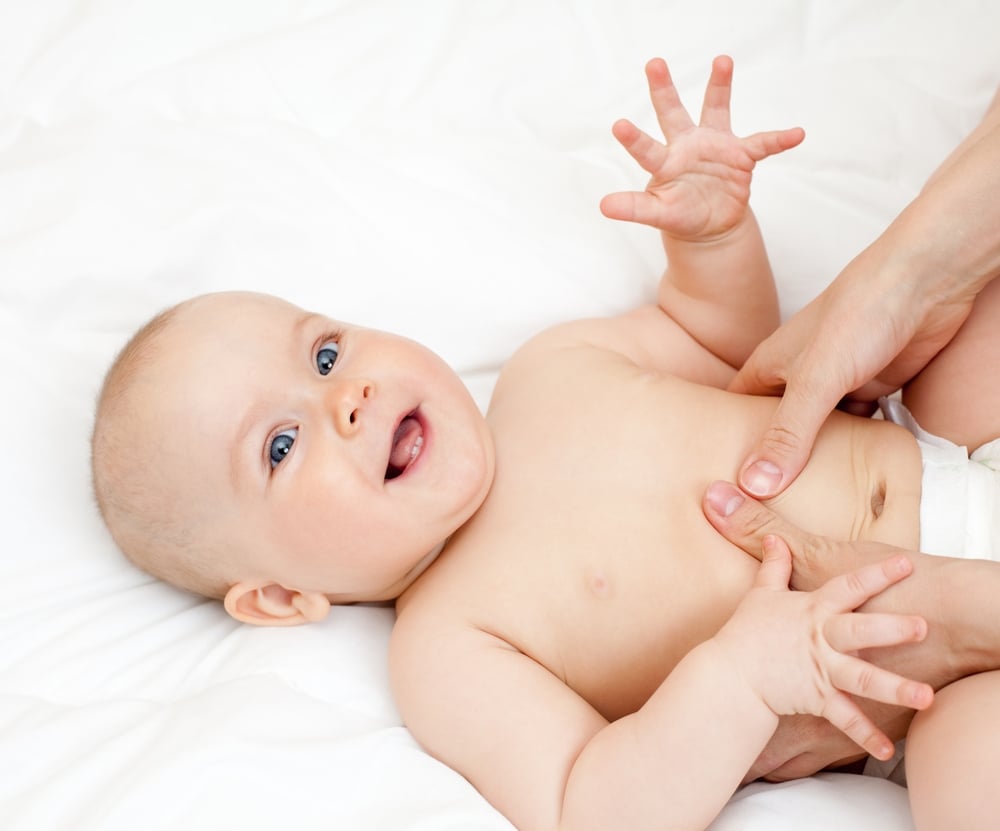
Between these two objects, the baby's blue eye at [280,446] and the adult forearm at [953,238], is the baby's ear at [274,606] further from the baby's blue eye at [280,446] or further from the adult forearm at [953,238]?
the adult forearm at [953,238]

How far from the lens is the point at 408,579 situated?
1.64m

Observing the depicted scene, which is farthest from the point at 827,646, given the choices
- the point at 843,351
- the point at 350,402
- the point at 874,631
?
the point at 350,402

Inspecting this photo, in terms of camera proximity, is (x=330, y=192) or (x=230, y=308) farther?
(x=330, y=192)

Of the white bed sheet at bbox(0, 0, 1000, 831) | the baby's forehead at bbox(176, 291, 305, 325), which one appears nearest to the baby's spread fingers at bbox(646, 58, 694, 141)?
the white bed sheet at bbox(0, 0, 1000, 831)

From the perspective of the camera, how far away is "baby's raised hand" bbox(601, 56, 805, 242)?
163 cm

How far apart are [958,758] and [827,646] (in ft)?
0.57

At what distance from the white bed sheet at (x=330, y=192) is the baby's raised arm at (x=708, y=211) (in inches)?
6.1

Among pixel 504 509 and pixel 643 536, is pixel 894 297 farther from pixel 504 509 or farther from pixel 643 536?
pixel 504 509

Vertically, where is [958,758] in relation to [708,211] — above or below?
below

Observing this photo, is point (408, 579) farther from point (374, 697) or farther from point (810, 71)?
point (810, 71)

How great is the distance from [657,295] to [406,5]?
2.54ft

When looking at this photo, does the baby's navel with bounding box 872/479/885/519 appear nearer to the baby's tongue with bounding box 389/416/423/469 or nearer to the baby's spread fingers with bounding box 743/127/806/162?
the baby's spread fingers with bounding box 743/127/806/162

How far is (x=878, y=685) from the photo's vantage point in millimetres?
1174

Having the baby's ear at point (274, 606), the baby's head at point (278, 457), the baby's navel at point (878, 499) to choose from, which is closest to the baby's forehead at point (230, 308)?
the baby's head at point (278, 457)
